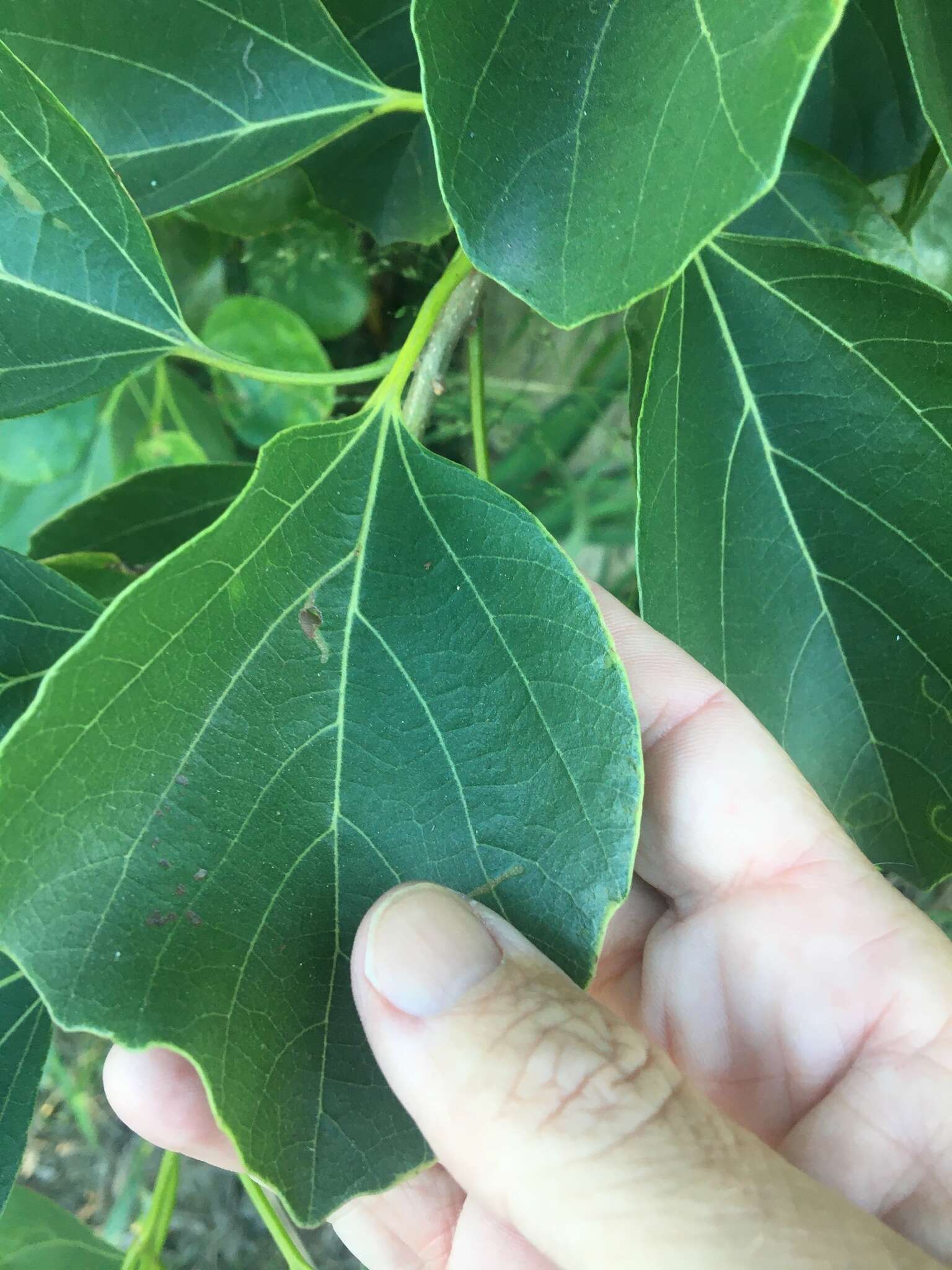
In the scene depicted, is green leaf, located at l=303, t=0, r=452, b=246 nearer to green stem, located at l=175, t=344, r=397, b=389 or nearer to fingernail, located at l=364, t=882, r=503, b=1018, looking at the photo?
green stem, located at l=175, t=344, r=397, b=389

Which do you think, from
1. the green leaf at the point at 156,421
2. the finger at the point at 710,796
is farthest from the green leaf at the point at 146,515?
the finger at the point at 710,796

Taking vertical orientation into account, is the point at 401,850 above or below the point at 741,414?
below

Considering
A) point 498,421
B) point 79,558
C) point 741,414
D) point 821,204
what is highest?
point 821,204

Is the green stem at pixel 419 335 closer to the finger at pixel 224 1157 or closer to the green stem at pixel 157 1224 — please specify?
the finger at pixel 224 1157

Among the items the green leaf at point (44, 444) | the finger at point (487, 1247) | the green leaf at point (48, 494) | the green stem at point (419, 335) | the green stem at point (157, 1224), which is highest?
the green stem at point (419, 335)

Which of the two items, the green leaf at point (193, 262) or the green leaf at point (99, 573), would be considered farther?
the green leaf at point (193, 262)

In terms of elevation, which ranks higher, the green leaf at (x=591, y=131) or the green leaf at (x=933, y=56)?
the green leaf at (x=933, y=56)

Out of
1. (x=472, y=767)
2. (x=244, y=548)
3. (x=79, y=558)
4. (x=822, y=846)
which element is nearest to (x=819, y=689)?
(x=822, y=846)

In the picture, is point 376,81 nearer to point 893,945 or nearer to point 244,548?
point 244,548
